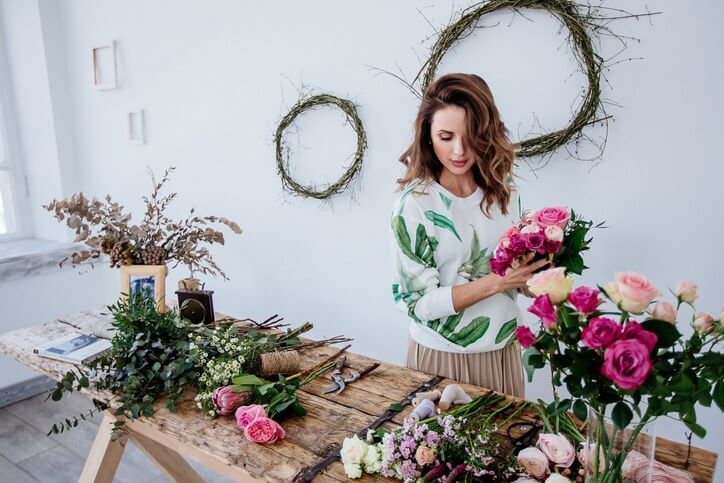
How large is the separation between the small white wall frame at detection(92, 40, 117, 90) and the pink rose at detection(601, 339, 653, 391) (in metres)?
3.40

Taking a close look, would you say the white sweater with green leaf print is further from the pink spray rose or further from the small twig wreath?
the small twig wreath

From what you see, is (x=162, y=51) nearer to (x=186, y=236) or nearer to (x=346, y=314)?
(x=186, y=236)

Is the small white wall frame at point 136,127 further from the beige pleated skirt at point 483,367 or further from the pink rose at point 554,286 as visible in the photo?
the pink rose at point 554,286

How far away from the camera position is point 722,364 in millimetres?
803

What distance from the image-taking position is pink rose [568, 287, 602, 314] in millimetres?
808

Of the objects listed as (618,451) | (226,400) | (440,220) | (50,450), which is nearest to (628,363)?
(618,451)

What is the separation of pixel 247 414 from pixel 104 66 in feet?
9.37

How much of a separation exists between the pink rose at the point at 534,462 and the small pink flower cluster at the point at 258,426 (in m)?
0.58

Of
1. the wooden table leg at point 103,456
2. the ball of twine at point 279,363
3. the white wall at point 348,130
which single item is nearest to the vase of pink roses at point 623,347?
the ball of twine at point 279,363

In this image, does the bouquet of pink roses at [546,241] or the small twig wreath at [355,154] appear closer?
the bouquet of pink roses at [546,241]

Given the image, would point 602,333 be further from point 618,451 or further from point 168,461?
point 168,461

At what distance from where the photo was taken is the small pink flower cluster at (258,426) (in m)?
1.32

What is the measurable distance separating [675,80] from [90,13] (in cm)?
329

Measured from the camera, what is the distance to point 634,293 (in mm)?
781
